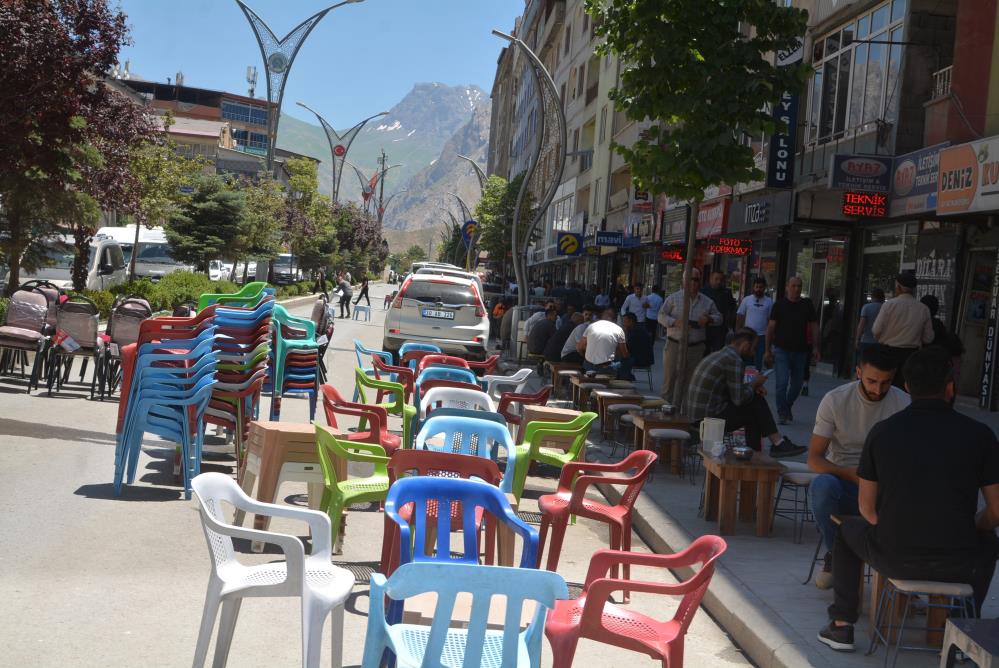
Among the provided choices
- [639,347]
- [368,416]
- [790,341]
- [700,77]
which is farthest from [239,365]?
[639,347]

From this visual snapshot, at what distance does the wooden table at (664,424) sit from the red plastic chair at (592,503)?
12.7 ft

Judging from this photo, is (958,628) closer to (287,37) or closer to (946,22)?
(946,22)

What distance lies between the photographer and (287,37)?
30.3m

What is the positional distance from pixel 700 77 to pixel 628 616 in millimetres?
9281

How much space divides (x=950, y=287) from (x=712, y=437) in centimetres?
1215

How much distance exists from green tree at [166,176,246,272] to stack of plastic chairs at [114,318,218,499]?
109ft

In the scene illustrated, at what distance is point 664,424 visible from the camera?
1115 centimetres

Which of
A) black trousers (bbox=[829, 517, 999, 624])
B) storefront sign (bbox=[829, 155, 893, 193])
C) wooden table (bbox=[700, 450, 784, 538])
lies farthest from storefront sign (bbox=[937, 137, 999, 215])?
black trousers (bbox=[829, 517, 999, 624])

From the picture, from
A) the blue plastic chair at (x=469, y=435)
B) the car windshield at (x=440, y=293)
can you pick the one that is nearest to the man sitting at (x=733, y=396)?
the blue plastic chair at (x=469, y=435)

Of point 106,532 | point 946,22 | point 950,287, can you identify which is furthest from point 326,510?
point 946,22

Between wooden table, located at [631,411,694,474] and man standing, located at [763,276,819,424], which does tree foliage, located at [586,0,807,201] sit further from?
wooden table, located at [631,411,694,474]

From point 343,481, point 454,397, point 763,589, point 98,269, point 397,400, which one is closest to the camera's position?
point 763,589

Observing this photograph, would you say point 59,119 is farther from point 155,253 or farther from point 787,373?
point 155,253

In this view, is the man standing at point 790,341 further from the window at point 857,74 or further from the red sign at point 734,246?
the red sign at point 734,246
